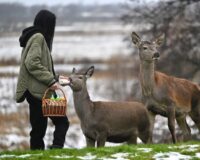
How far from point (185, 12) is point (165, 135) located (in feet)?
25.0

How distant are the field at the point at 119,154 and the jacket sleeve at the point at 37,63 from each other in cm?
117

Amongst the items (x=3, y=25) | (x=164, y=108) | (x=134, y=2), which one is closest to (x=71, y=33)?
(x=3, y=25)

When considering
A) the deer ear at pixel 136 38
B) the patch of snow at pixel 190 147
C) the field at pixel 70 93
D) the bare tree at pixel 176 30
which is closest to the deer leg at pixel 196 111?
the deer ear at pixel 136 38

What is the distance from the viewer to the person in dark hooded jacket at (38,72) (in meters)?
12.5

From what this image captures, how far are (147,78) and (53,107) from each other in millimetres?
3263

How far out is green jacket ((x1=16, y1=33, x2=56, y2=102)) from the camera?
1250cm

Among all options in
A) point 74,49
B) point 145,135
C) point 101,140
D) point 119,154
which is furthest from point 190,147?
point 74,49

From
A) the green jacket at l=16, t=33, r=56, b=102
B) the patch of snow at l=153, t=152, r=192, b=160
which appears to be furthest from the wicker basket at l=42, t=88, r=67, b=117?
the patch of snow at l=153, t=152, r=192, b=160

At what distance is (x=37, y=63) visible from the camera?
12.5 meters

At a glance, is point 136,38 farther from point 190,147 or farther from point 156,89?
point 190,147

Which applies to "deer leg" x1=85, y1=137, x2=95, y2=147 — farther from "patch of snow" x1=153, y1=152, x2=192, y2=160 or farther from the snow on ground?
the snow on ground

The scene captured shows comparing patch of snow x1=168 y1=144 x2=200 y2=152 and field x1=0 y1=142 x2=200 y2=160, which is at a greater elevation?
patch of snow x1=168 y1=144 x2=200 y2=152

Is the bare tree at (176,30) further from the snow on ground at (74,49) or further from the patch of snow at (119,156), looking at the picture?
the patch of snow at (119,156)

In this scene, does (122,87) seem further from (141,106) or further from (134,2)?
(141,106)
